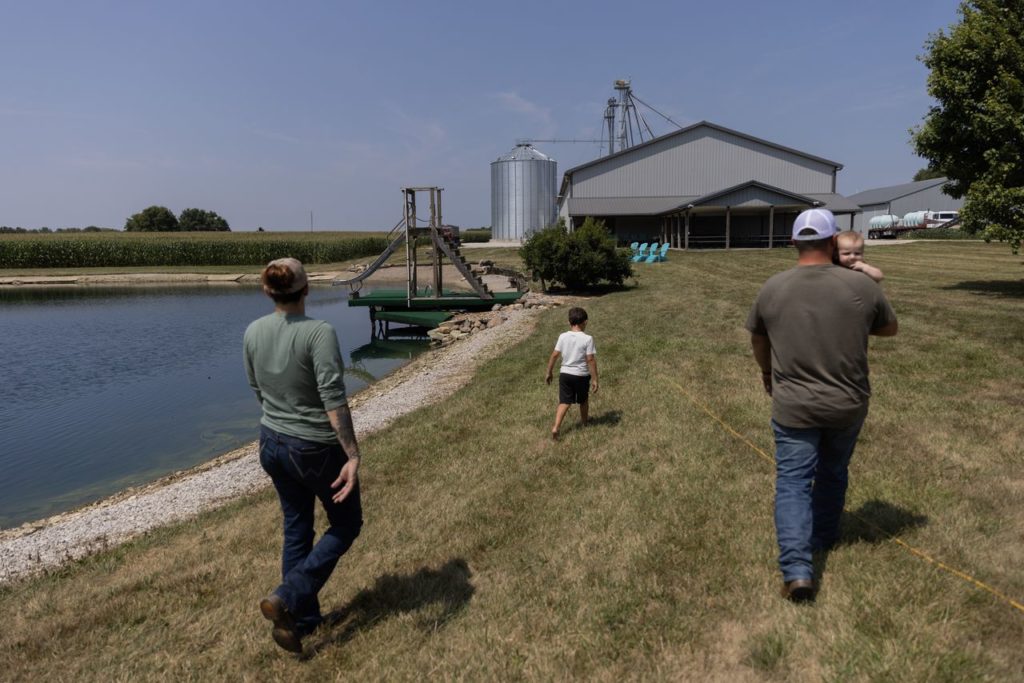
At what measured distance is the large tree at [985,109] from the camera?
1587 cm

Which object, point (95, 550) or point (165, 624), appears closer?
point (165, 624)

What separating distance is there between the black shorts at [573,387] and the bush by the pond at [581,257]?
16900 millimetres

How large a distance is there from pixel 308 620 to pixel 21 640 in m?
2.05

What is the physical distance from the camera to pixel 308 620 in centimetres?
383

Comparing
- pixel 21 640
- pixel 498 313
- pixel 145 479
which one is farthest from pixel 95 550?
pixel 498 313

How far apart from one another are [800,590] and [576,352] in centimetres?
409

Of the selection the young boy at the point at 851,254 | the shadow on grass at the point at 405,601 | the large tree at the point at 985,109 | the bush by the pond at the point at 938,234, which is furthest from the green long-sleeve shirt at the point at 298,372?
the bush by the pond at the point at 938,234

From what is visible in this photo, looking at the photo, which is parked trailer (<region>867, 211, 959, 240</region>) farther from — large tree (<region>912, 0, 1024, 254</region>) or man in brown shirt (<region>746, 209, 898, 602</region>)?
man in brown shirt (<region>746, 209, 898, 602</region>)

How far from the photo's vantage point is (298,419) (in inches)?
141

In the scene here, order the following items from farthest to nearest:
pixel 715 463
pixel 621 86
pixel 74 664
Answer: pixel 621 86
pixel 715 463
pixel 74 664

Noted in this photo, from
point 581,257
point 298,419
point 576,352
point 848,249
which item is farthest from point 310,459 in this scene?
point 581,257

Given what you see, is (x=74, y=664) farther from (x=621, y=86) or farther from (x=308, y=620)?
(x=621, y=86)

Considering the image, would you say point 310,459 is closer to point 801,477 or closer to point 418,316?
point 801,477

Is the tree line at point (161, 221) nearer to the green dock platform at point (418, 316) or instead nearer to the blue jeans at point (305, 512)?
the green dock platform at point (418, 316)
